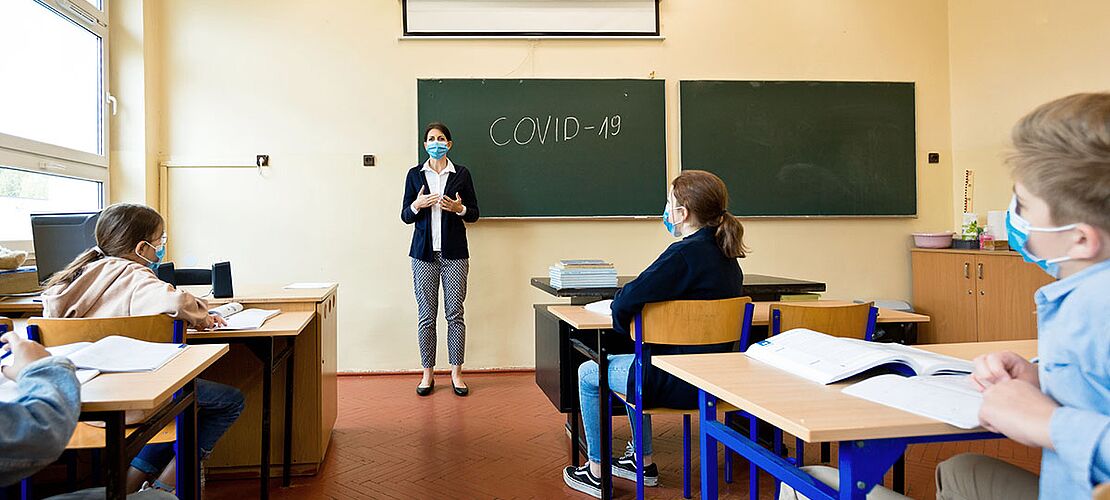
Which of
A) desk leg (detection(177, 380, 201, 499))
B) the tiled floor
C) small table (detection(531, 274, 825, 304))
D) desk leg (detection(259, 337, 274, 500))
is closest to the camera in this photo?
desk leg (detection(177, 380, 201, 499))

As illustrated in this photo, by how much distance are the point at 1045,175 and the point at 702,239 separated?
1.38m

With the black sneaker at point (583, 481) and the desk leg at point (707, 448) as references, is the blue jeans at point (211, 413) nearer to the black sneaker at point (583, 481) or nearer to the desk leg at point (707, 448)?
the black sneaker at point (583, 481)

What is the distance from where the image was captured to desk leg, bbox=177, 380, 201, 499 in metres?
1.78

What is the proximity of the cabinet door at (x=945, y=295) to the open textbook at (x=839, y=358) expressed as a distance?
12.2 feet

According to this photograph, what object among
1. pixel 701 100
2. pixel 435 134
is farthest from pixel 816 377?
pixel 701 100

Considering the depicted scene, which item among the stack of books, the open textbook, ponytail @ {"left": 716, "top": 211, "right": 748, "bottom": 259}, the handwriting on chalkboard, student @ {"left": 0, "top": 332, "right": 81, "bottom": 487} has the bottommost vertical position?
student @ {"left": 0, "top": 332, "right": 81, "bottom": 487}

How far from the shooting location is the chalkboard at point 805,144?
16.5 feet

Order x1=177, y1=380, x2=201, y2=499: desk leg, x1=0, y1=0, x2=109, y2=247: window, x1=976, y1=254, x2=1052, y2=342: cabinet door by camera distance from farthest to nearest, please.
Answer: x1=976, y1=254, x2=1052, y2=342: cabinet door, x1=0, y1=0, x2=109, y2=247: window, x1=177, y1=380, x2=201, y2=499: desk leg

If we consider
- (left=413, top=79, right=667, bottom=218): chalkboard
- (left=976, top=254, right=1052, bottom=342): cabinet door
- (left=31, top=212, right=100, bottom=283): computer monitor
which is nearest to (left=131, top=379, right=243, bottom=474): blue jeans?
(left=31, top=212, right=100, bottom=283): computer monitor

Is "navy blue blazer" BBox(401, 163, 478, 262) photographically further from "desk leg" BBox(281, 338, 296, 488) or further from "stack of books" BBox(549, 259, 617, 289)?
"desk leg" BBox(281, 338, 296, 488)

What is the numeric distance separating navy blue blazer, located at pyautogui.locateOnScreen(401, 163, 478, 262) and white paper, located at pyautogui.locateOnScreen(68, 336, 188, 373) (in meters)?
2.67

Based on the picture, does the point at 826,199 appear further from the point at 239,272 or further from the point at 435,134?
the point at 239,272

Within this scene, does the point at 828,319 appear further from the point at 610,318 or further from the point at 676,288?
the point at 610,318

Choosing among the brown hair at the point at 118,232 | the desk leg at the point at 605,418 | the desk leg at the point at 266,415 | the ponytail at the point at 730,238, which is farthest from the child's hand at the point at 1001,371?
the brown hair at the point at 118,232
